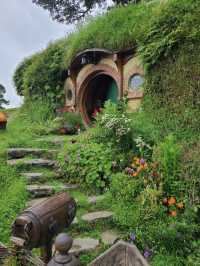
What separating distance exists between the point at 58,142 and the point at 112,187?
98.7 inches

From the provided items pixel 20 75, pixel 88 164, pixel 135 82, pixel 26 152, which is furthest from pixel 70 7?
pixel 88 164

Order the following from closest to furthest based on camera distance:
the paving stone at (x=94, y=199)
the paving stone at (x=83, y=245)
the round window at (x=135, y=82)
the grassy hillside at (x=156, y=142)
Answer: the paving stone at (x=83, y=245) → the grassy hillside at (x=156, y=142) → the paving stone at (x=94, y=199) → the round window at (x=135, y=82)

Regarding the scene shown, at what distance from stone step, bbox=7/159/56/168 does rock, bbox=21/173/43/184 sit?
1.07 ft

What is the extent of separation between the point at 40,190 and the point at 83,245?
143cm

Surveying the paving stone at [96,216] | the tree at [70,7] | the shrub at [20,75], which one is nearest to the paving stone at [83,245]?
the paving stone at [96,216]

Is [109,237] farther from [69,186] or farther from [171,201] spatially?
[69,186]

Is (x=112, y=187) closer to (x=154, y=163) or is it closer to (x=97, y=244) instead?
(x=154, y=163)

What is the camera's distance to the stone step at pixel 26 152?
5760 millimetres

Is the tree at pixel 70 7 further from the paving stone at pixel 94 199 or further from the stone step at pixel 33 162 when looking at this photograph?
the paving stone at pixel 94 199

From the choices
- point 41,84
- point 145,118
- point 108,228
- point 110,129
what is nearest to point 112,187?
point 108,228

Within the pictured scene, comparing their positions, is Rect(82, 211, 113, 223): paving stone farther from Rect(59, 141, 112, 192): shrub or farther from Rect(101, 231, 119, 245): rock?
Rect(59, 141, 112, 192): shrub

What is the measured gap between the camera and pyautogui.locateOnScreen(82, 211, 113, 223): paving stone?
397 centimetres

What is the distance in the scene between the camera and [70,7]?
1659cm

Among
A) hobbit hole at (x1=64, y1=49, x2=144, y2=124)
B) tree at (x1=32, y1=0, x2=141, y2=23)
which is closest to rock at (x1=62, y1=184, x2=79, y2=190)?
hobbit hole at (x1=64, y1=49, x2=144, y2=124)
